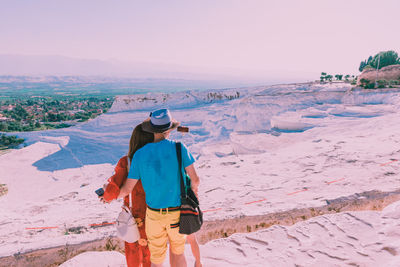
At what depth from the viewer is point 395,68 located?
2139 centimetres

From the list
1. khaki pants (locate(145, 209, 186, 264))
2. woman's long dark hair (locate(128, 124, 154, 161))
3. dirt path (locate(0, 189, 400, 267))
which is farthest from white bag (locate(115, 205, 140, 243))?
dirt path (locate(0, 189, 400, 267))

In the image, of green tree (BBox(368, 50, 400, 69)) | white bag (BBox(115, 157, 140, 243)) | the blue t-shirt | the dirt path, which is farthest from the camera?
green tree (BBox(368, 50, 400, 69))

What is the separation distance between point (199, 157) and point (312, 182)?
21.4ft

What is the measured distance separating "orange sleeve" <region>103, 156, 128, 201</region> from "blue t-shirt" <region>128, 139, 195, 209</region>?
0.09m

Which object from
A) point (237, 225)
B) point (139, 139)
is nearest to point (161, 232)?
point (139, 139)

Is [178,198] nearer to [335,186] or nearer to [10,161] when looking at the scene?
[335,186]

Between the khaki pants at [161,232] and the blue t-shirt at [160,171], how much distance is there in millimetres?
84

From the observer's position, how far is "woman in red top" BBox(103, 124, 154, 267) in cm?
178

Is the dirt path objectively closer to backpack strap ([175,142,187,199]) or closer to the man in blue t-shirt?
the man in blue t-shirt

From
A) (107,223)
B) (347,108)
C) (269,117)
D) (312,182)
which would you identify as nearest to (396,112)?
(347,108)

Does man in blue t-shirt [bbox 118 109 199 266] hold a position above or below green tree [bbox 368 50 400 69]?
below

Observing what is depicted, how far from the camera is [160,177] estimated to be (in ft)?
5.67

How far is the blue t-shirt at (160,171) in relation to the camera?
1.72 m

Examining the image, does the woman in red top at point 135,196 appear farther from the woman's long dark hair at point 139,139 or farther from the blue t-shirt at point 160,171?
the blue t-shirt at point 160,171
